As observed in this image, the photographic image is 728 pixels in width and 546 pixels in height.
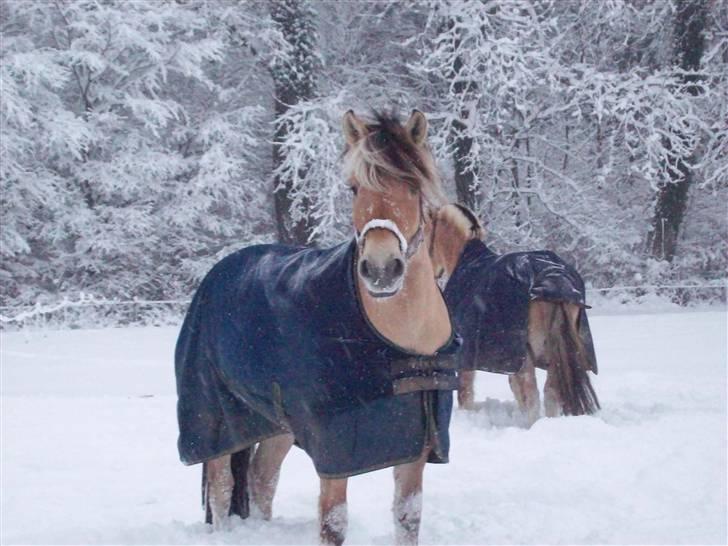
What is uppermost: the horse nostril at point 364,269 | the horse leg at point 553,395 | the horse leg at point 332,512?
the horse nostril at point 364,269

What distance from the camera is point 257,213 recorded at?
16.7 m

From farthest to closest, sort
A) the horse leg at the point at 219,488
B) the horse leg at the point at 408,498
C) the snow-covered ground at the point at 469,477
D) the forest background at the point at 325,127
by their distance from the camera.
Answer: the forest background at the point at 325,127
the horse leg at the point at 219,488
the snow-covered ground at the point at 469,477
the horse leg at the point at 408,498

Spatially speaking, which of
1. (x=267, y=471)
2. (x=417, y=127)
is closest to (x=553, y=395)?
(x=267, y=471)

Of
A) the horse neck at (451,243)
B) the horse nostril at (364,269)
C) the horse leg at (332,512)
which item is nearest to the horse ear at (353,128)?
the horse nostril at (364,269)

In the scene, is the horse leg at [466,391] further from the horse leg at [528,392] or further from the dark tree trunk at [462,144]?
the dark tree trunk at [462,144]

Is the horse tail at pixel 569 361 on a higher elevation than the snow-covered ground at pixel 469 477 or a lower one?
higher

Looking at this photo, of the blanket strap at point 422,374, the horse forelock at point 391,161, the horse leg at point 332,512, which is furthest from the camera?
the horse leg at point 332,512

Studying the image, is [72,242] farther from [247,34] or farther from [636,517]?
[636,517]

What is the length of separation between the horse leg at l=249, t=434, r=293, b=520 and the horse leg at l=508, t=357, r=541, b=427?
2.51 metres

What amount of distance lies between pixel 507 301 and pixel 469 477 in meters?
1.67

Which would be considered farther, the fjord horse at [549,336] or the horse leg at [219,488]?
the fjord horse at [549,336]

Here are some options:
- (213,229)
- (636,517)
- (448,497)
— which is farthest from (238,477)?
(213,229)

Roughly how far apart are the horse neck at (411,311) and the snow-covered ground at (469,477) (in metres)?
1.14

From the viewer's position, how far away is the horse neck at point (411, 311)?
9.98ft
